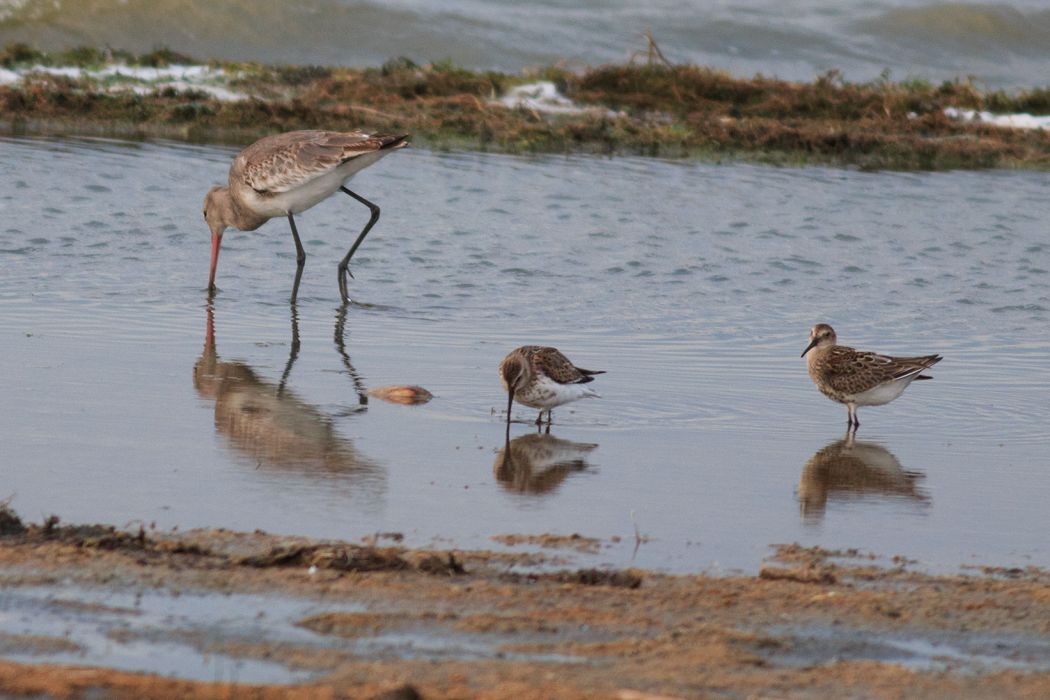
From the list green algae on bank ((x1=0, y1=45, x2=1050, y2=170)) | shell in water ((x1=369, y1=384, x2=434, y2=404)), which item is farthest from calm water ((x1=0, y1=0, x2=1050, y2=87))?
shell in water ((x1=369, y1=384, x2=434, y2=404))

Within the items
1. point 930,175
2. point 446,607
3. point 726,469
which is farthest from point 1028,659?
point 930,175

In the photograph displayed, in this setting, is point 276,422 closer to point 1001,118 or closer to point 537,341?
point 537,341

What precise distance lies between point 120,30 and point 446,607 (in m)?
22.6

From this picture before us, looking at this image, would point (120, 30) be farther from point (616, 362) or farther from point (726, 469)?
point (726, 469)

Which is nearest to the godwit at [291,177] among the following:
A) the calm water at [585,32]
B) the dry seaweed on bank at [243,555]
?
the dry seaweed on bank at [243,555]

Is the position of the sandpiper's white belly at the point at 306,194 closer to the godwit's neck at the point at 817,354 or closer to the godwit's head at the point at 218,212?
the godwit's head at the point at 218,212

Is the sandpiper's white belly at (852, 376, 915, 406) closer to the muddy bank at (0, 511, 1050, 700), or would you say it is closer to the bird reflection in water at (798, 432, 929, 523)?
the bird reflection in water at (798, 432, 929, 523)

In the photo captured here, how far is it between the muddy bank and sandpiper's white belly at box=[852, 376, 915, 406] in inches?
104

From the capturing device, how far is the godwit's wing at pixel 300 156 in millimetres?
12250

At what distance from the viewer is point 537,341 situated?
10430 mm

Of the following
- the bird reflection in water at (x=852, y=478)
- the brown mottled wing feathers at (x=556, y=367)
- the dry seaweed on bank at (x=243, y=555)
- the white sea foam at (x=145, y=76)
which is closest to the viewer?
the dry seaweed on bank at (x=243, y=555)

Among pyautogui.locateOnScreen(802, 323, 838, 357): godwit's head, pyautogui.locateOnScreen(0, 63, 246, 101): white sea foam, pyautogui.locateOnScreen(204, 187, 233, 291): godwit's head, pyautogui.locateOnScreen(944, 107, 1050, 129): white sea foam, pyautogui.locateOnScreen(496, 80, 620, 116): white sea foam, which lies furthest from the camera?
pyautogui.locateOnScreen(944, 107, 1050, 129): white sea foam

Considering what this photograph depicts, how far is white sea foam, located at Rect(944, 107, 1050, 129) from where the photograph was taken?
21.8m

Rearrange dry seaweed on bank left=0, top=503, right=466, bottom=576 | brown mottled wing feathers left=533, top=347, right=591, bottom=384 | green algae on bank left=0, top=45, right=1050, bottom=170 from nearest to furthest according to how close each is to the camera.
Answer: dry seaweed on bank left=0, top=503, right=466, bottom=576 → brown mottled wing feathers left=533, top=347, right=591, bottom=384 → green algae on bank left=0, top=45, right=1050, bottom=170
